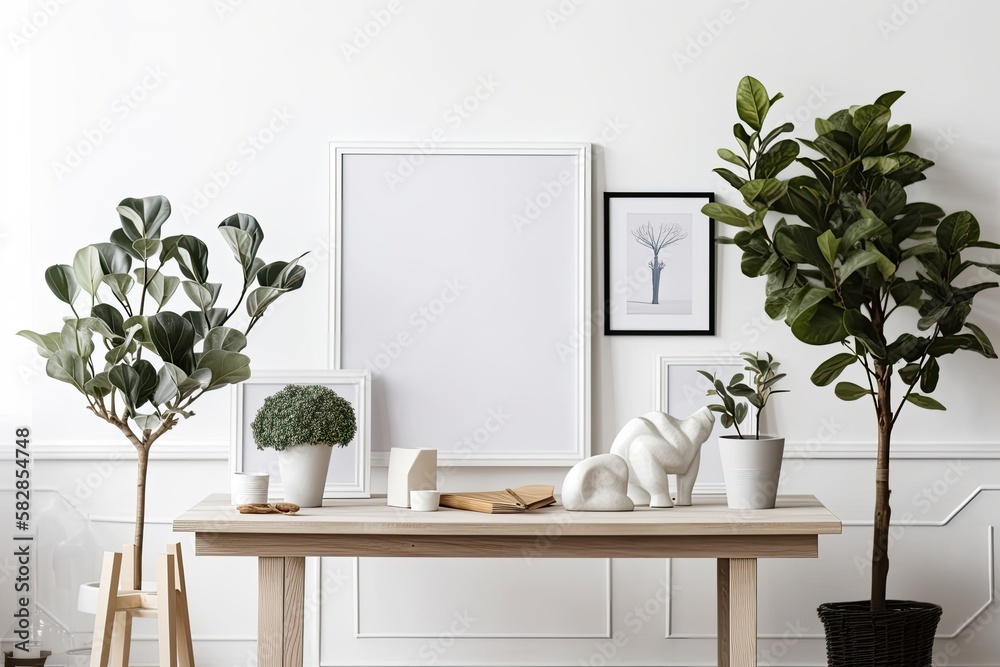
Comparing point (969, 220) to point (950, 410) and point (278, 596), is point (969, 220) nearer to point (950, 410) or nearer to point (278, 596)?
point (950, 410)

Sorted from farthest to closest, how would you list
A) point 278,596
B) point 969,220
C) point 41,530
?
point 41,530
point 969,220
point 278,596

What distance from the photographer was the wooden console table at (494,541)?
7.55 ft

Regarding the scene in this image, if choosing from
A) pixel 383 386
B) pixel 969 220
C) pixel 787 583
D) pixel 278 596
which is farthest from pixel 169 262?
pixel 969 220

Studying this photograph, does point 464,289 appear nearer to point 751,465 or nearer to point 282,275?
point 282,275

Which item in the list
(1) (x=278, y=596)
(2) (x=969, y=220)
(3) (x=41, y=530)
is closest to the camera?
(1) (x=278, y=596)

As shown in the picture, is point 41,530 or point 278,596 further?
point 41,530

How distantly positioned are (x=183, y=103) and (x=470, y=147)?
1.02m

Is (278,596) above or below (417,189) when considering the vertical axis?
below

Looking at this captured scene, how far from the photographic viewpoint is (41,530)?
299 cm

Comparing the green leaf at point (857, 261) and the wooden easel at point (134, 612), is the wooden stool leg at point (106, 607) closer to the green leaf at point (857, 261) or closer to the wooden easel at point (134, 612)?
the wooden easel at point (134, 612)

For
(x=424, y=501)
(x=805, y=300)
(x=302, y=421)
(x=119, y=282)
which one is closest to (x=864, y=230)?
(x=805, y=300)

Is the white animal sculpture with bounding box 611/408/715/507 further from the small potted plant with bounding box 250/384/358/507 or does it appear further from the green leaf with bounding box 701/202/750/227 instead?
the small potted plant with bounding box 250/384/358/507

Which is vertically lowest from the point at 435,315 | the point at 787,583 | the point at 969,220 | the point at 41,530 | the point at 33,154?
the point at 787,583

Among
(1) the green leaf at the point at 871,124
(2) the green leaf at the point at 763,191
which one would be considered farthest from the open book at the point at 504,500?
(1) the green leaf at the point at 871,124
